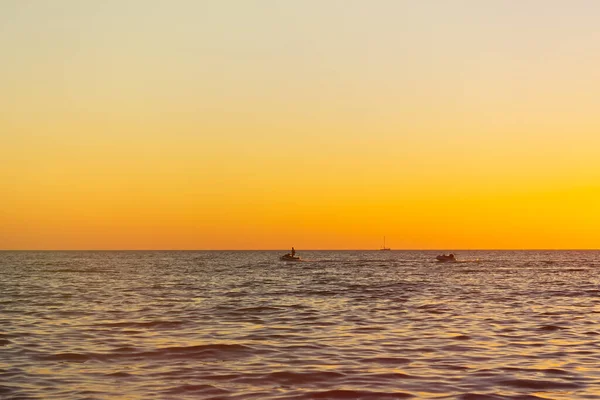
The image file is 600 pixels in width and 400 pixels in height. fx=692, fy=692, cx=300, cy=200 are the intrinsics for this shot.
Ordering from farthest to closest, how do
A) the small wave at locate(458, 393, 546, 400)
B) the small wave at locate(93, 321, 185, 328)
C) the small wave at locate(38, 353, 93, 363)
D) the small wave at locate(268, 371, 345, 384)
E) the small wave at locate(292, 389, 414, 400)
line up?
the small wave at locate(93, 321, 185, 328), the small wave at locate(38, 353, 93, 363), the small wave at locate(268, 371, 345, 384), the small wave at locate(292, 389, 414, 400), the small wave at locate(458, 393, 546, 400)

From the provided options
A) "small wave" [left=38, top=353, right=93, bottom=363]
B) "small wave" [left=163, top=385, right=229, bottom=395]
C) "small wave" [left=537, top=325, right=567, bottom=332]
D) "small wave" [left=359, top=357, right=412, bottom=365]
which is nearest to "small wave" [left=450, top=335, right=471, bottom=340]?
"small wave" [left=537, top=325, right=567, bottom=332]

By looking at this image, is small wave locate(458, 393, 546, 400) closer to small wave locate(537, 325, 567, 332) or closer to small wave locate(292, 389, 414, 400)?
small wave locate(292, 389, 414, 400)

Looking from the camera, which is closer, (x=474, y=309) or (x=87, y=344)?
(x=87, y=344)

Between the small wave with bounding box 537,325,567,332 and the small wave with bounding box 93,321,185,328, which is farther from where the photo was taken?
the small wave with bounding box 93,321,185,328

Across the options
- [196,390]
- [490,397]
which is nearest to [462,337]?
[490,397]

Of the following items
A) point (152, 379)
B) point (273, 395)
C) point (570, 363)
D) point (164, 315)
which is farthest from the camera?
point (164, 315)

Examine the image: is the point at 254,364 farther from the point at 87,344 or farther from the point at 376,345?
the point at 87,344

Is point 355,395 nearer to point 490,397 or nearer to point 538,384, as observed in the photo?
point 490,397

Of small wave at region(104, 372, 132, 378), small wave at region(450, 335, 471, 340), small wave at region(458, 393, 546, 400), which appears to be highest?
small wave at region(450, 335, 471, 340)

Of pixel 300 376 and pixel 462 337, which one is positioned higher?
pixel 462 337

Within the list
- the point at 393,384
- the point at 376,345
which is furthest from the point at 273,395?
the point at 376,345

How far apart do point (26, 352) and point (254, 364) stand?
5.80m

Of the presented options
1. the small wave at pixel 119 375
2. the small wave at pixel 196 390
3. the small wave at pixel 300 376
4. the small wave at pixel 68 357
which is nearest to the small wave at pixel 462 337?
the small wave at pixel 300 376

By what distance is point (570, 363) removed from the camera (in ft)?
49.5
